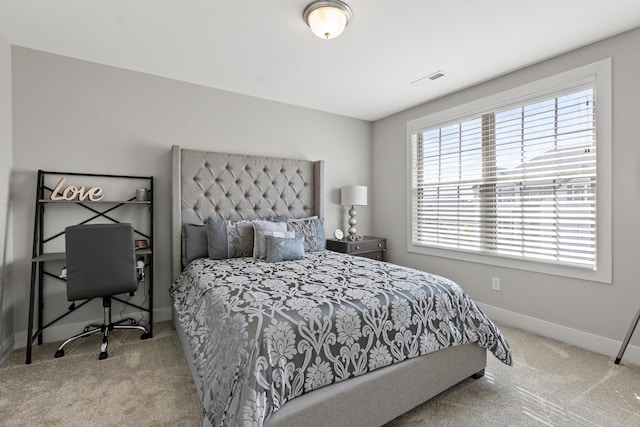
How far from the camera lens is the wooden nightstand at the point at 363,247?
12.3 feet

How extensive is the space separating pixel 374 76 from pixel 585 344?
2.98m

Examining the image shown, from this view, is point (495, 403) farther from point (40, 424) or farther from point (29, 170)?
point (29, 170)

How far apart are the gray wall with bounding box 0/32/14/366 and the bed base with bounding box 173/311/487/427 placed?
246cm

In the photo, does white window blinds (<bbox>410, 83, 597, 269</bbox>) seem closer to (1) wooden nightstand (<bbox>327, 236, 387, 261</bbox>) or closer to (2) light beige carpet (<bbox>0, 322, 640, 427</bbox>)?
(1) wooden nightstand (<bbox>327, 236, 387, 261</bbox>)

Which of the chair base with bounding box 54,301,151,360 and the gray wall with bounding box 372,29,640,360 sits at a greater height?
the gray wall with bounding box 372,29,640,360

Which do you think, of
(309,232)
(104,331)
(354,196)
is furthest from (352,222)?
(104,331)

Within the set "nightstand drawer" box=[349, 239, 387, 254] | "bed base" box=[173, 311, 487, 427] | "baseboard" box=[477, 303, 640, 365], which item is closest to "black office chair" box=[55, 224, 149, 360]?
"bed base" box=[173, 311, 487, 427]

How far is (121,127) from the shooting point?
9.30ft

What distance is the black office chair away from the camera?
2.21 meters

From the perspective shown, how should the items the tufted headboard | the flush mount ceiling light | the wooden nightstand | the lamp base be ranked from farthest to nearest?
the lamp base
the wooden nightstand
the tufted headboard
the flush mount ceiling light

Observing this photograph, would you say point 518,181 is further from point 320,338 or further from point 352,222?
point 320,338

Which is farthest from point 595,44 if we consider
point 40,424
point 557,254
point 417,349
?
point 40,424

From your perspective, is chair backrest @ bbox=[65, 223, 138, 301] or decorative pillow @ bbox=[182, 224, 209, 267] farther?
decorative pillow @ bbox=[182, 224, 209, 267]

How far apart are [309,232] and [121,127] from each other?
6.84 feet
